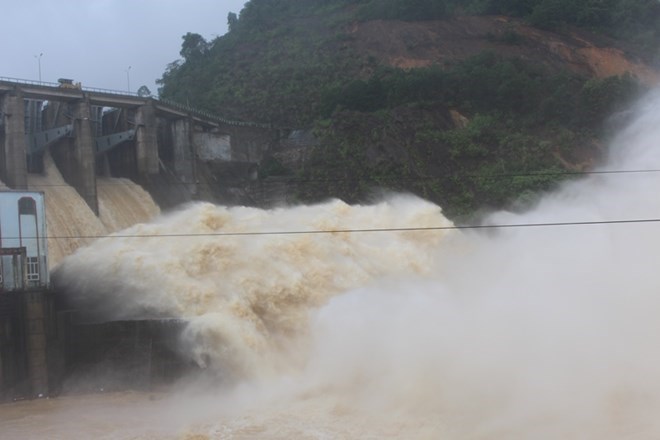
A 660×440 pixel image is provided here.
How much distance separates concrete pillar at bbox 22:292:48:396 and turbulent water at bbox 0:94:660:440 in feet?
2.35

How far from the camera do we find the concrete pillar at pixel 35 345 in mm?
19344

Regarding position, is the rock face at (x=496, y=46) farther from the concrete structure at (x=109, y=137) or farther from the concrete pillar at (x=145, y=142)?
the concrete pillar at (x=145, y=142)

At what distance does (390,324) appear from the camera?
1900 cm

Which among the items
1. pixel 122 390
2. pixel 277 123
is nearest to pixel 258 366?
pixel 122 390

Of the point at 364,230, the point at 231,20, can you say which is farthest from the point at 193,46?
the point at 364,230

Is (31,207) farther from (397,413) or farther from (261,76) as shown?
(261,76)

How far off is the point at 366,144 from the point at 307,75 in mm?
14867

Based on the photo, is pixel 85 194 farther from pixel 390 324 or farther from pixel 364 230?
pixel 390 324

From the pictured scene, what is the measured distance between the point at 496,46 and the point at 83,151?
121ft

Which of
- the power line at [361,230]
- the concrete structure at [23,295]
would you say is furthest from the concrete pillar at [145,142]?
the concrete structure at [23,295]

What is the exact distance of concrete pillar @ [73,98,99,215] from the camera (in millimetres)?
30812

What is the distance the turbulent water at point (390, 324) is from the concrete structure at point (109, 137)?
8.65 m

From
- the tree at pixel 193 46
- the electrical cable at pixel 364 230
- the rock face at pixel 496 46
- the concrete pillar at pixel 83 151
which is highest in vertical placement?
the tree at pixel 193 46

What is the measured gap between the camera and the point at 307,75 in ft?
176
